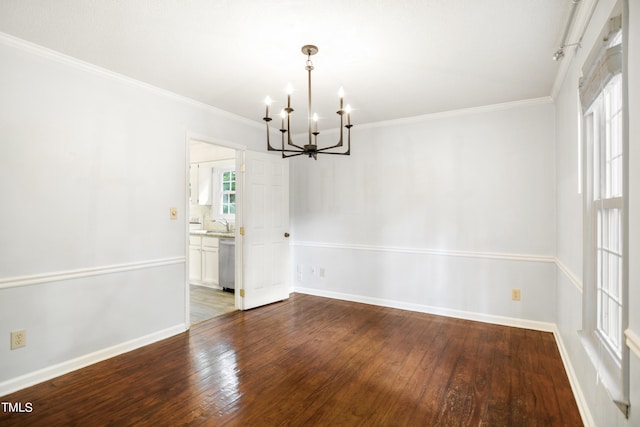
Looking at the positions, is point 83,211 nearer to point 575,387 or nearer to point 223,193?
point 223,193

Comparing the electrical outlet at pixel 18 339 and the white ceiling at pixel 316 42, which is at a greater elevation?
the white ceiling at pixel 316 42

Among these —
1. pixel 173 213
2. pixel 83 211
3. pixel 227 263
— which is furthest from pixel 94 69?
pixel 227 263

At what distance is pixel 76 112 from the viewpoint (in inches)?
106

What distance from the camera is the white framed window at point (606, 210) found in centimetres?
137

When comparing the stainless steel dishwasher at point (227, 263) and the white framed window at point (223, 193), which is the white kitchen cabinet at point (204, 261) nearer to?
the stainless steel dishwasher at point (227, 263)

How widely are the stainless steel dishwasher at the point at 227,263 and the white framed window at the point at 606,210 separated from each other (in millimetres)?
4373

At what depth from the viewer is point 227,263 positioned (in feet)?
17.0

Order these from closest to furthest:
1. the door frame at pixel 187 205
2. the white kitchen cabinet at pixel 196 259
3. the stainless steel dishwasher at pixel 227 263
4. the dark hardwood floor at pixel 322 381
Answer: the dark hardwood floor at pixel 322 381
the door frame at pixel 187 205
the stainless steel dishwasher at pixel 227 263
the white kitchen cabinet at pixel 196 259

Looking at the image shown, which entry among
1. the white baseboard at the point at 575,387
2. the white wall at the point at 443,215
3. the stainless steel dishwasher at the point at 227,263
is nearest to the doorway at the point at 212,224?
the stainless steel dishwasher at the point at 227,263

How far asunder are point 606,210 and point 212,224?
5.64 meters

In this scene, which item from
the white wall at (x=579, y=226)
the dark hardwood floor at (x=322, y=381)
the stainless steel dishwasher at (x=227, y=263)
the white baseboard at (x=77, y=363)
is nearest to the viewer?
the white wall at (x=579, y=226)

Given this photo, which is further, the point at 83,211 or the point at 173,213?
the point at 173,213

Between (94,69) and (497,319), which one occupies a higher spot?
(94,69)

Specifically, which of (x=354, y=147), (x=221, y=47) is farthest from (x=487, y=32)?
(x=354, y=147)
